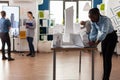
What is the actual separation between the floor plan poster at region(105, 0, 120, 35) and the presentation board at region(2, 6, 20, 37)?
132 inches

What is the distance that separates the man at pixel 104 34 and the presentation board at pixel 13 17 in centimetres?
545

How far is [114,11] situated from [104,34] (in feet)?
18.9

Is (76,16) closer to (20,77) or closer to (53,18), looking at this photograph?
(53,18)

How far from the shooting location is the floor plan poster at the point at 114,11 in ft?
32.4

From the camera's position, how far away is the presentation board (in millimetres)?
9805

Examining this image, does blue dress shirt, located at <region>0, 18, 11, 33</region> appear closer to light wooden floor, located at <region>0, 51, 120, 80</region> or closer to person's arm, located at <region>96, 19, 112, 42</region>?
light wooden floor, located at <region>0, 51, 120, 80</region>

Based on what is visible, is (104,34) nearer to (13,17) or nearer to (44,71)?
(44,71)

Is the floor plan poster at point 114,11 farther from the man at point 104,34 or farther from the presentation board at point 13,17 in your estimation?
the man at point 104,34

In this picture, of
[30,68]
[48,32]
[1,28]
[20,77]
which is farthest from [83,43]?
[48,32]

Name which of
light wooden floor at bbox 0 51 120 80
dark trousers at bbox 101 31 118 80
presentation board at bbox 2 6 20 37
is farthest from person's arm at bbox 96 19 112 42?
presentation board at bbox 2 6 20 37

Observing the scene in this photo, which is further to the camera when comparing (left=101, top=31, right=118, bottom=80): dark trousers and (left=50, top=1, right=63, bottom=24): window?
(left=50, top=1, right=63, bottom=24): window

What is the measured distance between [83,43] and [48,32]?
7.00 meters

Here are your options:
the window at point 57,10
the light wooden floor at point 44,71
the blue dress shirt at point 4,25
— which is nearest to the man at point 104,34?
the light wooden floor at point 44,71

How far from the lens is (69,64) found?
7.64 m
